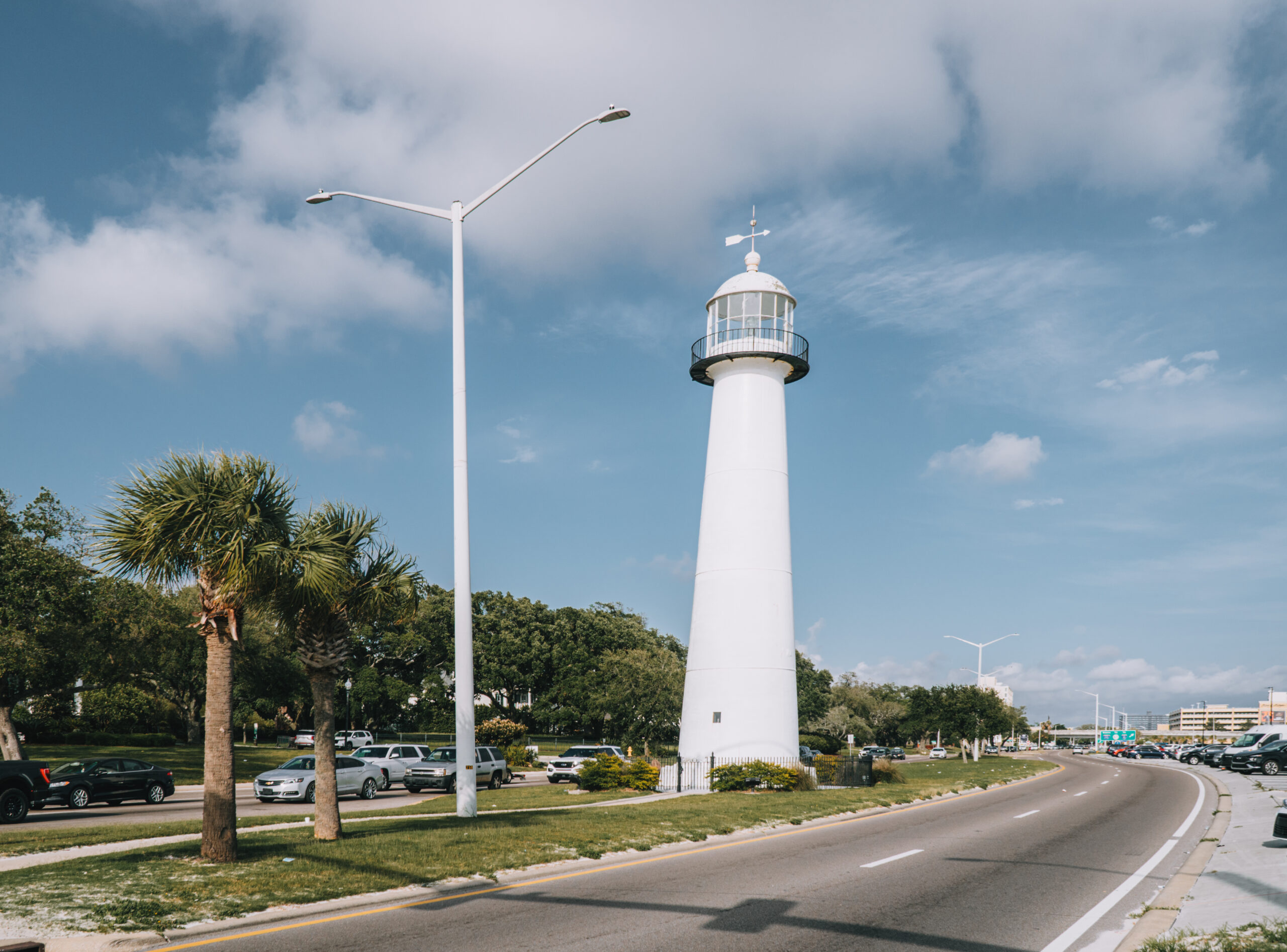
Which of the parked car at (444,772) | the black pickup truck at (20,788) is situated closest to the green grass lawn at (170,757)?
the parked car at (444,772)

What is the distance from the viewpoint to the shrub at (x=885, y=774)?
37.1 metres

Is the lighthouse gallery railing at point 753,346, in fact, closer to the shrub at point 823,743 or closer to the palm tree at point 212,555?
the palm tree at point 212,555

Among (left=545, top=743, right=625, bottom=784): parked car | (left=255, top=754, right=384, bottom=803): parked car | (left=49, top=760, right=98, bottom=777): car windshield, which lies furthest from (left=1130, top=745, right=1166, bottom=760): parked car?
(left=49, top=760, right=98, bottom=777): car windshield

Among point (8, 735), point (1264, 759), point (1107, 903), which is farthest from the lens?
point (1264, 759)

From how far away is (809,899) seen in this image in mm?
10844

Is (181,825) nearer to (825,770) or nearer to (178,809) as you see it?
(178,809)

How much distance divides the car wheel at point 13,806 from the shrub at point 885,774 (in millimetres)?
27232

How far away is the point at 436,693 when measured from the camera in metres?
71.6

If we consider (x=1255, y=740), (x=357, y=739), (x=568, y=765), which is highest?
(x=568, y=765)

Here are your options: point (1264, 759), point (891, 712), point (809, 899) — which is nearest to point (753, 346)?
point (809, 899)

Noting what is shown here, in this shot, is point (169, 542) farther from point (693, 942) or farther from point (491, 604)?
point (491, 604)

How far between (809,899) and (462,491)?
975 cm

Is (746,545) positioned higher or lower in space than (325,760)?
higher

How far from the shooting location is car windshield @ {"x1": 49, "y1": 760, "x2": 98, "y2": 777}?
2456 cm
